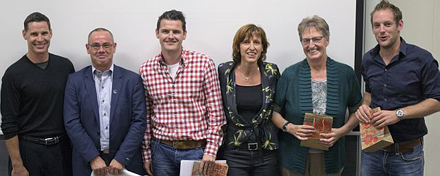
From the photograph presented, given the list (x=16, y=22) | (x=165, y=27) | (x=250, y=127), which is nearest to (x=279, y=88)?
(x=250, y=127)

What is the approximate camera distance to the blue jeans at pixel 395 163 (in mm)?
2271

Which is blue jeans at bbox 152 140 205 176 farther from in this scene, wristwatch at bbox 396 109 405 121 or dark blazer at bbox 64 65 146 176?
wristwatch at bbox 396 109 405 121

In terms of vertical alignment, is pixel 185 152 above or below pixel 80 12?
below

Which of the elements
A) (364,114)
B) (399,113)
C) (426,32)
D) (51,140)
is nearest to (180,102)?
(51,140)

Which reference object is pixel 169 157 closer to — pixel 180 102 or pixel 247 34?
pixel 180 102

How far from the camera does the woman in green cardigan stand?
244 centimetres

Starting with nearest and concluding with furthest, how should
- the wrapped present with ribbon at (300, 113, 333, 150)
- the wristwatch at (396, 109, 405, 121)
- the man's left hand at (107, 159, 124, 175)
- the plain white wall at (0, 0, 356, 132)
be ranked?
the wristwatch at (396, 109, 405, 121) → the wrapped present with ribbon at (300, 113, 333, 150) → the man's left hand at (107, 159, 124, 175) → the plain white wall at (0, 0, 356, 132)

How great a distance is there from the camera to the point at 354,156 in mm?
2979

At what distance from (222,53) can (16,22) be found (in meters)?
1.53

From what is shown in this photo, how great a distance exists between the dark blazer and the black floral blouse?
539 mm

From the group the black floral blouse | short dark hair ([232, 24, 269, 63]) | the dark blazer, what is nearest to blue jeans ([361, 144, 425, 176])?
the black floral blouse

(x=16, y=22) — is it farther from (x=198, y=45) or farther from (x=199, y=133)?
(x=199, y=133)

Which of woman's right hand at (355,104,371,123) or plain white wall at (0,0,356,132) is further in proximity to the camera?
plain white wall at (0,0,356,132)

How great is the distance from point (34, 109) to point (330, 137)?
1.86m
